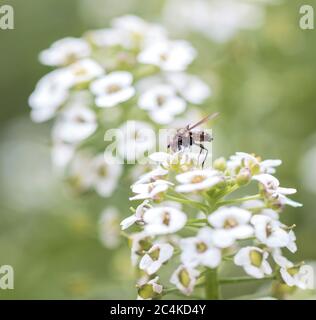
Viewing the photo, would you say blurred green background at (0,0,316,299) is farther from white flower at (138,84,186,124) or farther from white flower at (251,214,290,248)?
white flower at (251,214,290,248)

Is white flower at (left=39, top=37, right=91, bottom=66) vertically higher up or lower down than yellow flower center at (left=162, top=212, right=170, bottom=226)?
higher up

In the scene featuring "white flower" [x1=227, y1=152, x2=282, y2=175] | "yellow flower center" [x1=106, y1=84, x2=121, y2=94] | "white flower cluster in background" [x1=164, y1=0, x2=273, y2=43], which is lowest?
"white flower" [x1=227, y1=152, x2=282, y2=175]

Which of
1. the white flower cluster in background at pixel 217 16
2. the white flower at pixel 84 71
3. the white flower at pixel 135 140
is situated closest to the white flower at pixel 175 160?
the white flower at pixel 135 140

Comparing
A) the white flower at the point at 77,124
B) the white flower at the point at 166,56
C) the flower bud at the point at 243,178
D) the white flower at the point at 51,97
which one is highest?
the white flower at the point at 166,56

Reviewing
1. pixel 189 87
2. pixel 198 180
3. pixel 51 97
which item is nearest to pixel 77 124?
pixel 51 97

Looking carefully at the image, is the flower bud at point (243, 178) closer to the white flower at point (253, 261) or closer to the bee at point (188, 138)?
the white flower at point (253, 261)

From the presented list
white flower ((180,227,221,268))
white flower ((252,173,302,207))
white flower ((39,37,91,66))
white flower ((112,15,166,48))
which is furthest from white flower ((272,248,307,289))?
white flower ((39,37,91,66))
